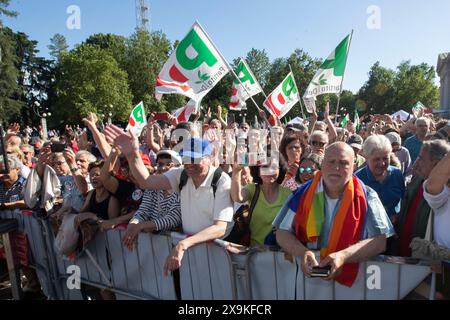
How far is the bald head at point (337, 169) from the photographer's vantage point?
2367 mm

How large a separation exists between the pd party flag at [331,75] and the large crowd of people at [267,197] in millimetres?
2790

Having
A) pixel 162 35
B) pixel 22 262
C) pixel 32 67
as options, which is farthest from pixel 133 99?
pixel 22 262

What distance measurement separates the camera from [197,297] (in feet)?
9.59

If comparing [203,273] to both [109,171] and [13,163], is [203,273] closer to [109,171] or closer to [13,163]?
[109,171]

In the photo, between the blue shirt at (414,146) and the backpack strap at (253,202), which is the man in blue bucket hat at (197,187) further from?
the blue shirt at (414,146)

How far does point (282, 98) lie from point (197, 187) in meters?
5.70

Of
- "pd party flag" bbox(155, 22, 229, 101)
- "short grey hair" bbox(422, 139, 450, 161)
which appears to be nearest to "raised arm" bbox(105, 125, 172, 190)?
"short grey hair" bbox(422, 139, 450, 161)

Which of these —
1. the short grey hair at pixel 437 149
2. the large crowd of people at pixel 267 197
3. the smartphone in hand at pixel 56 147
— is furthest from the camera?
the smartphone in hand at pixel 56 147

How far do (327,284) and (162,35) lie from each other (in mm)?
54383

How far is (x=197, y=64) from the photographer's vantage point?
5.81 metres

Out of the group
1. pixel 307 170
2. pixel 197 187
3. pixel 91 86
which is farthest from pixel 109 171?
pixel 91 86

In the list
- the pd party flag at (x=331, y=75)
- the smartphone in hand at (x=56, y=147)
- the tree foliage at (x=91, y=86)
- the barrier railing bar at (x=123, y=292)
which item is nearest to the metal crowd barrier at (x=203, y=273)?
the barrier railing bar at (x=123, y=292)
